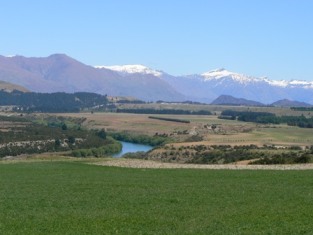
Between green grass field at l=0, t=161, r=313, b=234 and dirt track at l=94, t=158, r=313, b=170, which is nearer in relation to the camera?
green grass field at l=0, t=161, r=313, b=234

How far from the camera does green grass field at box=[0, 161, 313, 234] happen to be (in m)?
20.7

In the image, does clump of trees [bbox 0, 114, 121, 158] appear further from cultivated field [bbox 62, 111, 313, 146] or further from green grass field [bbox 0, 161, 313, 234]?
green grass field [bbox 0, 161, 313, 234]

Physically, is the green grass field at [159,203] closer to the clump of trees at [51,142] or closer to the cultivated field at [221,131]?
the clump of trees at [51,142]

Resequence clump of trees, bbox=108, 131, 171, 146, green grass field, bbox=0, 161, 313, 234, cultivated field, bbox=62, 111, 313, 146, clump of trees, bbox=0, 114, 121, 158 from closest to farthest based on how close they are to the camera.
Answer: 1. green grass field, bbox=0, 161, 313, 234
2. clump of trees, bbox=0, 114, 121, 158
3. cultivated field, bbox=62, 111, 313, 146
4. clump of trees, bbox=108, 131, 171, 146

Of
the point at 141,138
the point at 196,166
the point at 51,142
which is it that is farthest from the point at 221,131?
the point at 196,166

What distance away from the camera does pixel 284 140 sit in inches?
4631

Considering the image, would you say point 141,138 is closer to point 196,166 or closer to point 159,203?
point 196,166

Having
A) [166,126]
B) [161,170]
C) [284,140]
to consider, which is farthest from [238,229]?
[166,126]

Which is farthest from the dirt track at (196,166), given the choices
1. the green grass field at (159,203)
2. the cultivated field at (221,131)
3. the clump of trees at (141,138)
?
the clump of trees at (141,138)

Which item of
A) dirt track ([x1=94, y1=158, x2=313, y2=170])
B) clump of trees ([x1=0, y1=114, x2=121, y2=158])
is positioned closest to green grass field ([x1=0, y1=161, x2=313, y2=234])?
dirt track ([x1=94, y1=158, x2=313, y2=170])

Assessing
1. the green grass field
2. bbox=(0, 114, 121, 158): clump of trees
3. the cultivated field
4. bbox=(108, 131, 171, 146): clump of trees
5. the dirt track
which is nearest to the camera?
the green grass field

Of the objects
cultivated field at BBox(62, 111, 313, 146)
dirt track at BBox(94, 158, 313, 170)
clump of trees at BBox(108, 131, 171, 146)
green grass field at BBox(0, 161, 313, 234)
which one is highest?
green grass field at BBox(0, 161, 313, 234)

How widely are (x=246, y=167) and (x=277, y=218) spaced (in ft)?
75.0

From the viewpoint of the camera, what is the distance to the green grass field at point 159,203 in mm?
20656
